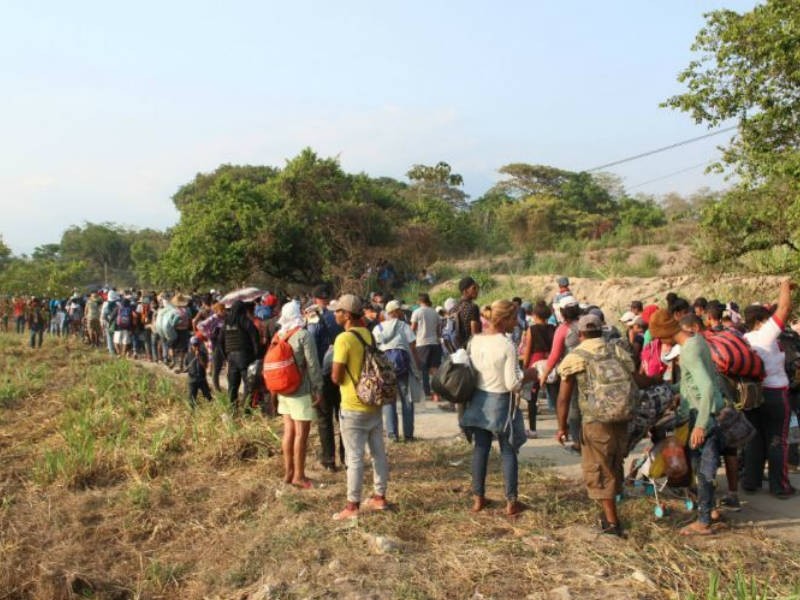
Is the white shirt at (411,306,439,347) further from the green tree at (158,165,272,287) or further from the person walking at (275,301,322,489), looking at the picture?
the green tree at (158,165,272,287)

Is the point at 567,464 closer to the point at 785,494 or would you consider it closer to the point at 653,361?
the point at 653,361

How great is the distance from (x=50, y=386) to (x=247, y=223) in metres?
10.2

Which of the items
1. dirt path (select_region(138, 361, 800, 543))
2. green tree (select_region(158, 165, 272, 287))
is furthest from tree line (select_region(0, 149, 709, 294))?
dirt path (select_region(138, 361, 800, 543))

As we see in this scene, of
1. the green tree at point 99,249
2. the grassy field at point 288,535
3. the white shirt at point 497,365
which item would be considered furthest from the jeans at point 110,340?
the green tree at point 99,249

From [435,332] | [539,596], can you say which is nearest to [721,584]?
[539,596]

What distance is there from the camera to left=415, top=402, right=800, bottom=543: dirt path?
539cm

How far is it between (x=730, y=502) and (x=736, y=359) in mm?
1178

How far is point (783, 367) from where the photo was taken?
6.02 meters

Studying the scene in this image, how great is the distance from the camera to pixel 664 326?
5.43 metres

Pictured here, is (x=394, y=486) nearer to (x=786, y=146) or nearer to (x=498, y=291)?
(x=786, y=146)

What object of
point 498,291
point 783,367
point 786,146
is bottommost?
point 783,367

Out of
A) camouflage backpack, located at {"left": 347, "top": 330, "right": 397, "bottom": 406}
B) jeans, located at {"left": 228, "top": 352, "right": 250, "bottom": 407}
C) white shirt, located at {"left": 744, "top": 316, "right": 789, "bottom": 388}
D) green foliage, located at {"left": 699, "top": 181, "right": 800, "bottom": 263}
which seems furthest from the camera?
green foliage, located at {"left": 699, "top": 181, "right": 800, "bottom": 263}

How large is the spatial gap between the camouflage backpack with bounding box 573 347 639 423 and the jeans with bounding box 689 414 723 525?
71 centimetres

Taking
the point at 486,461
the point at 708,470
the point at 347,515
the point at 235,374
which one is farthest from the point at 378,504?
the point at 235,374
